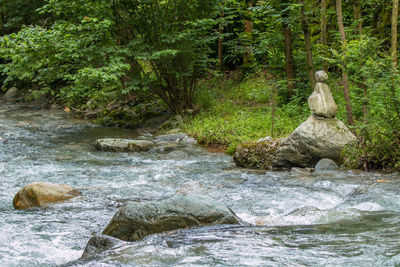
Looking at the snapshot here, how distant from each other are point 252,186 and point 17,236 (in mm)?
3605

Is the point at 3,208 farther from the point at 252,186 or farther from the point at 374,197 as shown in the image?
the point at 374,197

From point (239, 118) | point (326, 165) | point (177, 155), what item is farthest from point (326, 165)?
point (239, 118)

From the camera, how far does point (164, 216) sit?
476 cm

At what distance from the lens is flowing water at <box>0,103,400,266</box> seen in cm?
406

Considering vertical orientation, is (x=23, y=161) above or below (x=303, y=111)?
below

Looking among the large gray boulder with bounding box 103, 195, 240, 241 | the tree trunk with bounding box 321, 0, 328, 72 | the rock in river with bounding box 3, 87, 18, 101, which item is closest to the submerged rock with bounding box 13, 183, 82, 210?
the large gray boulder with bounding box 103, 195, 240, 241

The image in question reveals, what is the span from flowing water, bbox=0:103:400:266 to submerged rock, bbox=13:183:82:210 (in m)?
0.16

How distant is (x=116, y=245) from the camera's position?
4.36m

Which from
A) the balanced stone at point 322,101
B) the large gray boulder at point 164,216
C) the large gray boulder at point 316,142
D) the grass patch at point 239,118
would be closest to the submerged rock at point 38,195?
the large gray boulder at point 164,216

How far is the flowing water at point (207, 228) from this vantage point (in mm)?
4062

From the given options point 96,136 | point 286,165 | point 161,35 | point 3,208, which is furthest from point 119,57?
point 3,208

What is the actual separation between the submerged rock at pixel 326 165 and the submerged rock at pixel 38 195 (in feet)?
13.8

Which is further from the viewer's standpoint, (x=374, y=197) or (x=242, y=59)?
(x=242, y=59)

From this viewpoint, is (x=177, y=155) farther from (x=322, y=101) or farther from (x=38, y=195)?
(x=38, y=195)
